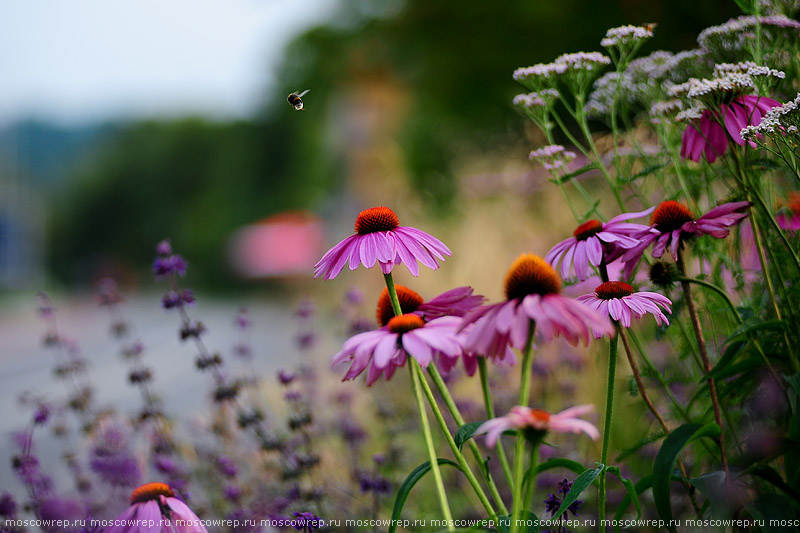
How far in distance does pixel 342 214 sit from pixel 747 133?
539 inches

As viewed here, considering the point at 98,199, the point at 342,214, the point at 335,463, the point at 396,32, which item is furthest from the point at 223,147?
the point at 335,463

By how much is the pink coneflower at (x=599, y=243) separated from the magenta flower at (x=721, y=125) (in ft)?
1.01

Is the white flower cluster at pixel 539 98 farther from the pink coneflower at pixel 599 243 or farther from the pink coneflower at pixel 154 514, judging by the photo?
the pink coneflower at pixel 154 514

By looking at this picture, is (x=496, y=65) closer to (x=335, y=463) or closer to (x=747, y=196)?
(x=335, y=463)

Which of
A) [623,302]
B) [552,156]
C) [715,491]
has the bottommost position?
[715,491]

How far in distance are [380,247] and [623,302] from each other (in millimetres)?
447

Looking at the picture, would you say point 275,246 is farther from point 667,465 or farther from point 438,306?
point 667,465

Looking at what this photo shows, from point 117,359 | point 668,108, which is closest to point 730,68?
point 668,108

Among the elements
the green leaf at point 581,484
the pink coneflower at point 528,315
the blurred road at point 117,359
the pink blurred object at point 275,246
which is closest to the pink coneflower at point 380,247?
the pink coneflower at point 528,315

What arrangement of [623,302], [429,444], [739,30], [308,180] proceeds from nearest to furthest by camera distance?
[429,444] < [623,302] < [739,30] < [308,180]

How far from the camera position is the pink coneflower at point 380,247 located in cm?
123

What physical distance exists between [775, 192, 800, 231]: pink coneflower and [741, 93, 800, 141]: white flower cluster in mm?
413

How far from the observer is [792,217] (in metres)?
1.75

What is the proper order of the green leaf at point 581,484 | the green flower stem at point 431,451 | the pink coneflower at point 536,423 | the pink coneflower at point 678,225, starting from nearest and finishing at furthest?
the pink coneflower at point 536,423 < the green flower stem at point 431,451 < the green leaf at point 581,484 < the pink coneflower at point 678,225
